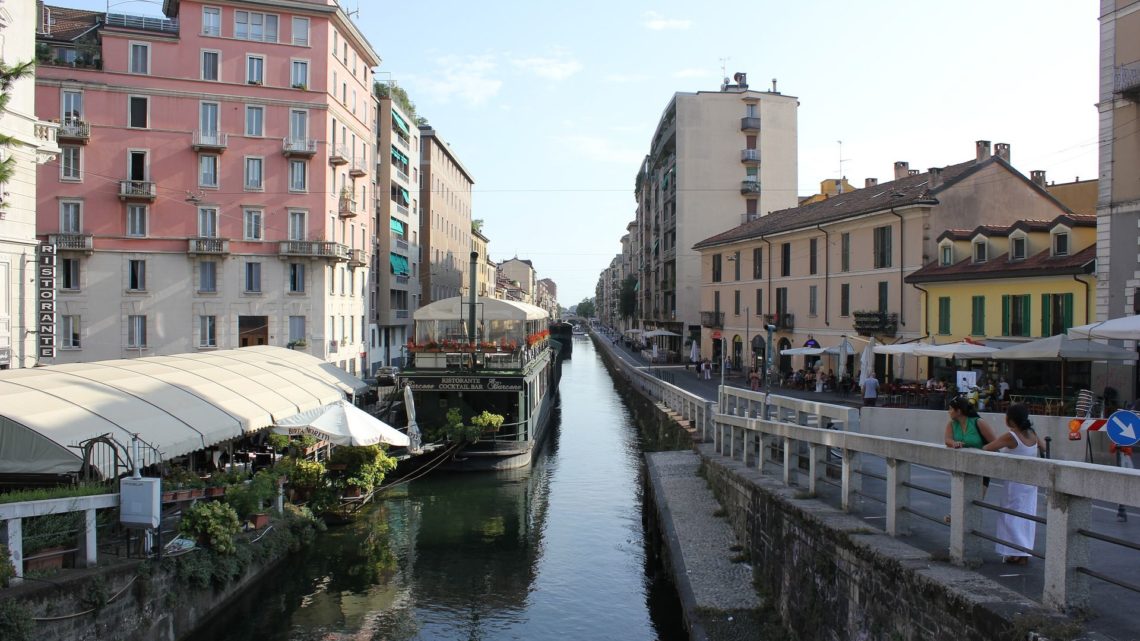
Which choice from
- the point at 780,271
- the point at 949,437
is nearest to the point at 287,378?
the point at 949,437

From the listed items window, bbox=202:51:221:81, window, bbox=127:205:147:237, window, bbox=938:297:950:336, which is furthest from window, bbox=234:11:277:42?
window, bbox=938:297:950:336

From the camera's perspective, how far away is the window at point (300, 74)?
36.0 metres

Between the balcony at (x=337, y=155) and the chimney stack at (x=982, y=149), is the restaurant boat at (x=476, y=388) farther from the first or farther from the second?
the chimney stack at (x=982, y=149)

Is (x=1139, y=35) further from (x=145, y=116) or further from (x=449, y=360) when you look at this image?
(x=145, y=116)

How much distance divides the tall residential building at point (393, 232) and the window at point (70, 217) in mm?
15586

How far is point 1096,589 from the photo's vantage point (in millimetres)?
6098

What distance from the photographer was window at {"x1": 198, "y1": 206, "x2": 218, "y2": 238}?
35.1m

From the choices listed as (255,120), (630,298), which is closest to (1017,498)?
(255,120)

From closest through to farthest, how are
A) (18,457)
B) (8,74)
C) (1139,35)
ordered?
(18,457)
(8,74)
(1139,35)

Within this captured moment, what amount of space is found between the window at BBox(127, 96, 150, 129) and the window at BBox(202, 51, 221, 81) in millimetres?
2566

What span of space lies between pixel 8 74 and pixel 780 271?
3644 cm

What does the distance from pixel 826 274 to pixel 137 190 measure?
30.0 metres

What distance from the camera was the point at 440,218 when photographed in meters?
62.9

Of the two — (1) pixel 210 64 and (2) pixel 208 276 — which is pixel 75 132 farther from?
(2) pixel 208 276
